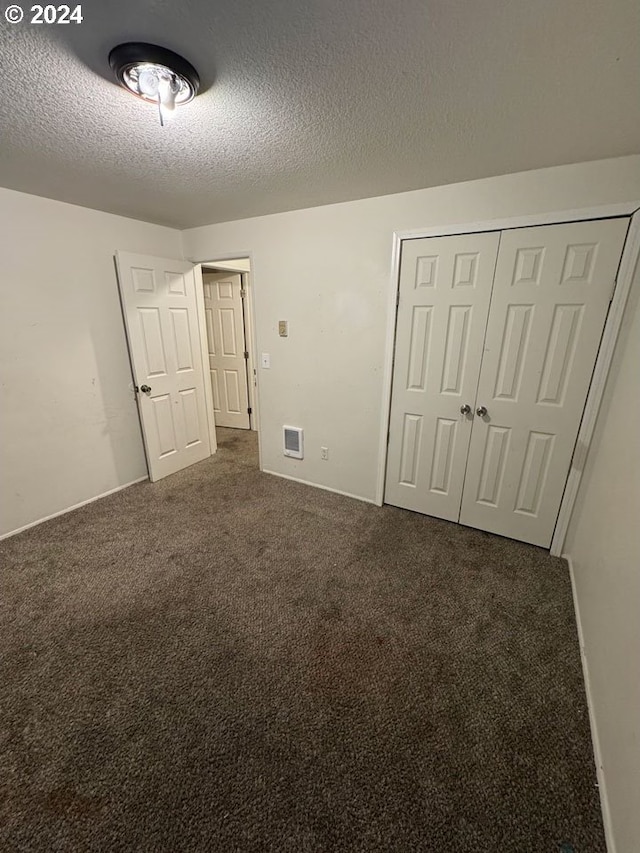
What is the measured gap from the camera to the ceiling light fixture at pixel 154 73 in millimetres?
1007

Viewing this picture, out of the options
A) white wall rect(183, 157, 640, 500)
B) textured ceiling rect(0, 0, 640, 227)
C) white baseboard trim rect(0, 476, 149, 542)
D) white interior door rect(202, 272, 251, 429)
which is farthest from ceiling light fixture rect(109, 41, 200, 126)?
white interior door rect(202, 272, 251, 429)

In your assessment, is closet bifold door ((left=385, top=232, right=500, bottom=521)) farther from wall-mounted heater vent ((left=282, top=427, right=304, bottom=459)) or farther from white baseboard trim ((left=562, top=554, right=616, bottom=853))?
white baseboard trim ((left=562, top=554, right=616, bottom=853))

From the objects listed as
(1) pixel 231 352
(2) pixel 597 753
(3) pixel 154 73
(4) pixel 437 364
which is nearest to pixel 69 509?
(1) pixel 231 352

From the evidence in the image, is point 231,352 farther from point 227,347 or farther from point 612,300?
point 612,300

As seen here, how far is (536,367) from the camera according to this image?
2.06 m

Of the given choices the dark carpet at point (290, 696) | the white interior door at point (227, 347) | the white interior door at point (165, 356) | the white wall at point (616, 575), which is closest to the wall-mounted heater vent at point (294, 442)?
the dark carpet at point (290, 696)

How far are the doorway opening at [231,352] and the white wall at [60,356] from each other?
3.67 ft

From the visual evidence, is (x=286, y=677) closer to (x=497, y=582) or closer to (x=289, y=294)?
(x=497, y=582)

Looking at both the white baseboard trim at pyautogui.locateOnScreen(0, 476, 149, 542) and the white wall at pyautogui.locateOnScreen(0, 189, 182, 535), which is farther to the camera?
the white baseboard trim at pyautogui.locateOnScreen(0, 476, 149, 542)

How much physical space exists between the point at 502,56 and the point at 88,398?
10.2 ft

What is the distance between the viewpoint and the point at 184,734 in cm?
127

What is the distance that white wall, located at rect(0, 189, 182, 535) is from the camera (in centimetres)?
226

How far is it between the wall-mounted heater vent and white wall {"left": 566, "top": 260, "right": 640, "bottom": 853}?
2.07 m

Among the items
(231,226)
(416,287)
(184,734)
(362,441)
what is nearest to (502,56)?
(416,287)
